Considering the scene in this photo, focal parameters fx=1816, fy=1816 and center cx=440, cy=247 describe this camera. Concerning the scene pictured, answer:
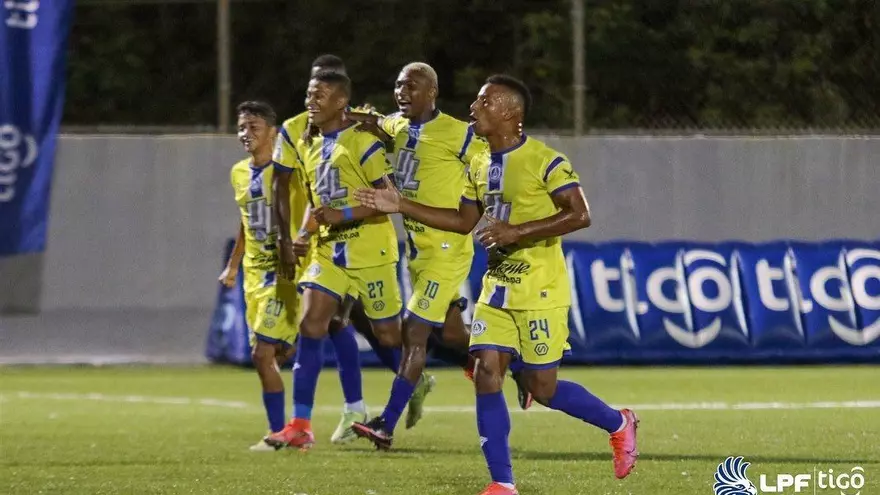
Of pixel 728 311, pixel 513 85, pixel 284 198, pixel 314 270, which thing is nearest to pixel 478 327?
pixel 513 85

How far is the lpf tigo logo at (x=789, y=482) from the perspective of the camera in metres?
8.80

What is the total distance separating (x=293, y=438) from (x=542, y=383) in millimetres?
2677

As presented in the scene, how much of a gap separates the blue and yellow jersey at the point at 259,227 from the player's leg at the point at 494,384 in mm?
3025

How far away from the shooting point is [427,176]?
11641 millimetres

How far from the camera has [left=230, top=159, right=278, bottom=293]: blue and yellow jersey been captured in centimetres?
1162

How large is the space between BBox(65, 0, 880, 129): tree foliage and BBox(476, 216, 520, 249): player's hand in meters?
10.9

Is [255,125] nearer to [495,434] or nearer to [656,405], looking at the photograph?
[495,434]

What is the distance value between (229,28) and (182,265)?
8.53 ft

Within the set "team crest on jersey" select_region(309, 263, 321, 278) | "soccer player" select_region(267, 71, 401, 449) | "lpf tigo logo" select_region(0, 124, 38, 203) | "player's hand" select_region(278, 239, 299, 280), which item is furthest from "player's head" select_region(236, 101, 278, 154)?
"lpf tigo logo" select_region(0, 124, 38, 203)

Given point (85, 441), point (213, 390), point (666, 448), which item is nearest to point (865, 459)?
point (666, 448)

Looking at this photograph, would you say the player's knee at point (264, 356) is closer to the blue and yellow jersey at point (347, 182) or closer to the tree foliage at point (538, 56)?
the blue and yellow jersey at point (347, 182)

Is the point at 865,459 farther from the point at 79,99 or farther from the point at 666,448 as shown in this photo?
the point at 79,99

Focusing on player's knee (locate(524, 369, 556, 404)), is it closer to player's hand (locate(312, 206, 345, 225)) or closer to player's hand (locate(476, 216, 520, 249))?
player's hand (locate(476, 216, 520, 249))

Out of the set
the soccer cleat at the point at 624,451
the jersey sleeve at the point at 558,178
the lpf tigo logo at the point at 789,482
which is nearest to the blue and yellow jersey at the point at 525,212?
the jersey sleeve at the point at 558,178
